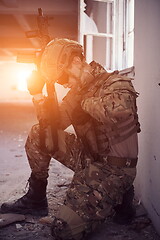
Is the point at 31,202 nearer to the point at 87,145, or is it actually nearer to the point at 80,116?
the point at 87,145

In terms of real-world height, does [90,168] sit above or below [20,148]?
above

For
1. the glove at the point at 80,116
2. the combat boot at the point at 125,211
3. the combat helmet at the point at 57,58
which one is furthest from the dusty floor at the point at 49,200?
the combat helmet at the point at 57,58

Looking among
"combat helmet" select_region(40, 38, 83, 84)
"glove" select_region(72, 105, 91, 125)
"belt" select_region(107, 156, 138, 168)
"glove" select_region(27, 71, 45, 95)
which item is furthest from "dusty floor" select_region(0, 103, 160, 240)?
"combat helmet" select_region(40, 38, 83, 84)

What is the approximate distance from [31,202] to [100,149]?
0.84 metres

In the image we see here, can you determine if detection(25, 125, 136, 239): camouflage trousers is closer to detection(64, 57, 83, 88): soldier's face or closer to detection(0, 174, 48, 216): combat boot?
detection(0, 174, 48, 216): combat boot

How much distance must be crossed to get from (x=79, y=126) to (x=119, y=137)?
0.39m

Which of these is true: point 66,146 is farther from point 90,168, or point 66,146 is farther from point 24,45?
point 24,45

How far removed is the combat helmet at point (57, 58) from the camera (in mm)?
2398

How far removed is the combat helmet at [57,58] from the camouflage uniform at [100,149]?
8.2 inches

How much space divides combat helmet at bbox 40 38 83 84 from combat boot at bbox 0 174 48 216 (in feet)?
2.91

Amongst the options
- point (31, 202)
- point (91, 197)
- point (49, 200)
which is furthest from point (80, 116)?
point (49, 200)

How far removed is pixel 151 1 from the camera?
231 cm

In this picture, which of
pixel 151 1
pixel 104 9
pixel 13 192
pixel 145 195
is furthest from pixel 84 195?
pixel 104 9

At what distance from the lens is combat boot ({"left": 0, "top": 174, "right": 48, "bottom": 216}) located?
2.60 m
